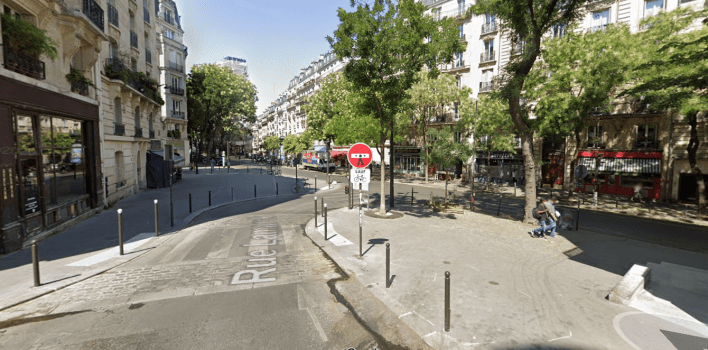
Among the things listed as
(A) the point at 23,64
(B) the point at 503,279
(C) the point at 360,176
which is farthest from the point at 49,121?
(B) the point at 503,279

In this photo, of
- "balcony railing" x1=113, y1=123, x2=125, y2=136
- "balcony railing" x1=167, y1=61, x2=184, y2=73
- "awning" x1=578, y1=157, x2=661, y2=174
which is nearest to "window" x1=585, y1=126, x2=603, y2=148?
"awning" x1=578, y1=157, x2=661, y2=174

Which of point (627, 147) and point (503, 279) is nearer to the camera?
point (503, 279)

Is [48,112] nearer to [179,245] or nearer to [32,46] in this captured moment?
[32,46]

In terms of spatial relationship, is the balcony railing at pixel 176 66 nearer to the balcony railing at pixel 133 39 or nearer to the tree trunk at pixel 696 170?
the balcony railing at pixel 133 39

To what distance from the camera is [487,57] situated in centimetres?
3033

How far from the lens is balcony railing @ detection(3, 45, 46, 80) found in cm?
855

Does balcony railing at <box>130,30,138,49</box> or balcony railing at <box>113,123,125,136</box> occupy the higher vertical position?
balcony railing at <box>130,30,138,49</box>

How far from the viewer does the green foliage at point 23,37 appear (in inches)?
339

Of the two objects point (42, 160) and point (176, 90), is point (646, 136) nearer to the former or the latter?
point (42, 160)

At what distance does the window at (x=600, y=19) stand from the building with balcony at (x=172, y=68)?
145ft

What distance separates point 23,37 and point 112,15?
31.0ft

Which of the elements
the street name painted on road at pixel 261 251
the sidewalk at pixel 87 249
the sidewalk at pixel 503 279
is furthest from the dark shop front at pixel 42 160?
the sidewalk at pixel 503 279

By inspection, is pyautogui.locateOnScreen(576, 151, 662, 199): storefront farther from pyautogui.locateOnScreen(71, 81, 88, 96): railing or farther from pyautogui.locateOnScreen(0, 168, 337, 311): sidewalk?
pyautogui.locateOnScreen(71, 81, 88, 96): railing

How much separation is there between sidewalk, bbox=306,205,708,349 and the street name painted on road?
1.41 m
